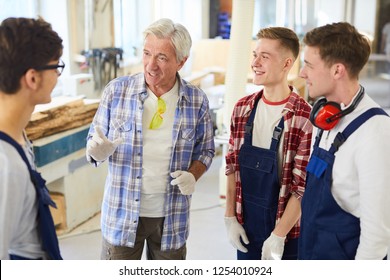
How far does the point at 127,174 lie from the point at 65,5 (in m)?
2.46

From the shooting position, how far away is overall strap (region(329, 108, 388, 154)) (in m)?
1.26

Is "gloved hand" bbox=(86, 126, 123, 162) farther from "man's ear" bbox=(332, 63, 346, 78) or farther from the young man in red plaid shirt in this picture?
"man's ear" bbox=(332, 63, 346, 78)

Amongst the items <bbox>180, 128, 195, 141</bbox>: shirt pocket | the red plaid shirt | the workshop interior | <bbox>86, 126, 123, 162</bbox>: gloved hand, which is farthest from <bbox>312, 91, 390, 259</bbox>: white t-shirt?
the workshop interior

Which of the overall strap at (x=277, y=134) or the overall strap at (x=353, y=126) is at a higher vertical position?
the overall strap at (x=353, y=126)

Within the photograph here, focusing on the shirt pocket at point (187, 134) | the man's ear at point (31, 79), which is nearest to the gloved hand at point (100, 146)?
the shirt pocket at point (187, 134)

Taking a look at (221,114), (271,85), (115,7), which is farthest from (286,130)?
(115,7)

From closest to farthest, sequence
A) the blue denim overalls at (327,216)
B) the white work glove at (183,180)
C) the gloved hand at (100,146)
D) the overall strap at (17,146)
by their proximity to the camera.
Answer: the overall strap at (17,146) < the blue denim overalls at (327,216) < the gloved hand at (100,146) < the white work glove at (183,180)

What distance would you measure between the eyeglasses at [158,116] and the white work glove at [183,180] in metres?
0.18

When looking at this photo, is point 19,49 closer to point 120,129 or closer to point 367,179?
point 120,129

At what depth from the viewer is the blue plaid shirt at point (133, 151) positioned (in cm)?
166

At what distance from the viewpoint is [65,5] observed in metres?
Result: 3.71

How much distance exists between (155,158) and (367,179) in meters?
0.75

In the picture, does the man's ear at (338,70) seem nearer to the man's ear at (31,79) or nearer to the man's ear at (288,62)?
the man's ear at (288,62)

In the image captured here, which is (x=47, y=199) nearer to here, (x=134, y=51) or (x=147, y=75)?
(x=147, y=75)
